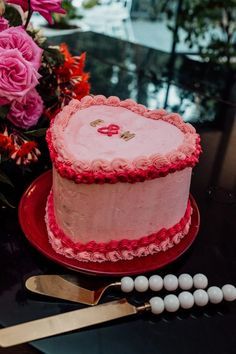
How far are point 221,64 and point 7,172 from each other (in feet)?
4.65

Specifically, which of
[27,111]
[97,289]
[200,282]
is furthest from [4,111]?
[200,282]

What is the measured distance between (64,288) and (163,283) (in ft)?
0.56

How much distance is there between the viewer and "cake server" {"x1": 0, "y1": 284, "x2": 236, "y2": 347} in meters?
0.60

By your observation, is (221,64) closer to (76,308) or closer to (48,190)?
(48,190)

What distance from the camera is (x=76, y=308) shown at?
654 mm

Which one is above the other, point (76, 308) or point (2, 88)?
point (2, 88)

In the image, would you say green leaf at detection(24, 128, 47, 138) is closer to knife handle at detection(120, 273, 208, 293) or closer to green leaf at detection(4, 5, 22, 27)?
green leaf at detection(4, 5, 22, 27)

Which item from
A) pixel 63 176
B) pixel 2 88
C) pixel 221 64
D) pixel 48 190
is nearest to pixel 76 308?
pixel 63 176

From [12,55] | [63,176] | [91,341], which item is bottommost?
[91,341]

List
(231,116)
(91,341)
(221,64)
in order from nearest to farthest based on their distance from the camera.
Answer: (91,341), (231,116), (221,64)

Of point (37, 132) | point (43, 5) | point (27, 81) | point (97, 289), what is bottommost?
point (97, 289)

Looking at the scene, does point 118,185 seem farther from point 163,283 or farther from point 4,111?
point 4,111

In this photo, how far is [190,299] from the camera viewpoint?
0.66 meters

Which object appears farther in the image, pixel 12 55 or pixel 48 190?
pixel 48 190
